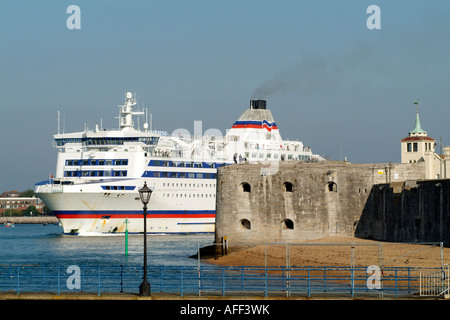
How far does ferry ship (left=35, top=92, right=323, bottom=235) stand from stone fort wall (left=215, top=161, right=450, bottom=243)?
25704 millimetres

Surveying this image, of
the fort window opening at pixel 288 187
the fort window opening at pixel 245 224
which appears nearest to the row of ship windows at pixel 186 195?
the fort window opening at pixel 245 224

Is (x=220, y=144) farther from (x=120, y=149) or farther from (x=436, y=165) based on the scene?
(x=436, y=165)

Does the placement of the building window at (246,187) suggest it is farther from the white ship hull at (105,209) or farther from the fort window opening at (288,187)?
the white ship hull at (105,209)

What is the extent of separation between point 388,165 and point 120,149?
38703mm

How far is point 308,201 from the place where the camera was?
50.2 m

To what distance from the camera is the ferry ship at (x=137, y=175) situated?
78.7 meters

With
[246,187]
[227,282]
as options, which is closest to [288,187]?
[246,187]

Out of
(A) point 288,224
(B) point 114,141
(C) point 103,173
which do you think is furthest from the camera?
(B) point 114,141

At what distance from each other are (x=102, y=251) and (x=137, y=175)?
20.2 m

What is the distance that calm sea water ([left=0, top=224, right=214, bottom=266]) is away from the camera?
172 ft

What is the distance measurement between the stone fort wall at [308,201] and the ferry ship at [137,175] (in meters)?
25.7

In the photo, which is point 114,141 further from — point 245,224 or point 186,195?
point 245,224

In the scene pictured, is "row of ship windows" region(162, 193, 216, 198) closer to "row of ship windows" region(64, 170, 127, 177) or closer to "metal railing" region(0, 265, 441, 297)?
"row of ship windows" region(64, 170, 127, 177)

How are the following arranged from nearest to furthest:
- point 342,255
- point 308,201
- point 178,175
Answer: point 342,255 < point 308,201 < point 178,175
